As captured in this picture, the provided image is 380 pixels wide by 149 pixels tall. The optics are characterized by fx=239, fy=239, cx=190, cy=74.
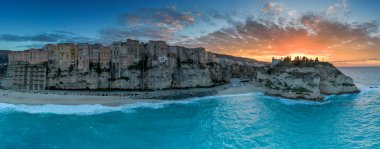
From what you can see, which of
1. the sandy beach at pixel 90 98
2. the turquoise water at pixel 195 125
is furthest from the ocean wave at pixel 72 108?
the sandy beach at pixel 90 98

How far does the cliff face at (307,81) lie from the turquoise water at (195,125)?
4.31 m

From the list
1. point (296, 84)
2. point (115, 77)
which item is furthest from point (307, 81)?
point (115, 77)

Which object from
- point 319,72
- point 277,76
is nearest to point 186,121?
point 277,76

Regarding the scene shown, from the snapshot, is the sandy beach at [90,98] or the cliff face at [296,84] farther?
the cliff face at [296,84]

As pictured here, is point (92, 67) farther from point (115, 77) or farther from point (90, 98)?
point (90, 98)

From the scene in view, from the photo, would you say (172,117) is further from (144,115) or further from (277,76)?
(277,76)

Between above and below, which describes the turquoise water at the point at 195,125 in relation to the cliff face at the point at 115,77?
below

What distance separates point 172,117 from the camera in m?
30.7

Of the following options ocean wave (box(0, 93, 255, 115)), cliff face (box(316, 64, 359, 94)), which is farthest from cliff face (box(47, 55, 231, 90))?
cliff face (box(316, 64, 359, 94))

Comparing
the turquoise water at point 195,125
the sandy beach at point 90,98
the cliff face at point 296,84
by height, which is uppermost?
the cliff face at point 296,84

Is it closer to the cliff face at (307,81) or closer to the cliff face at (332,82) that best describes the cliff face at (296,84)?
the cliff face at (307,81)

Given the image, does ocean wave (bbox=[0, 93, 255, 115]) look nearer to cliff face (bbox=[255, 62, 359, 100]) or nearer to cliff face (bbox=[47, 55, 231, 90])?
cliff face (bbox=[47, 55, 231, 90])

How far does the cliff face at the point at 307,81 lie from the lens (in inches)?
1708

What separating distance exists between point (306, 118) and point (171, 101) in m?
22.0
